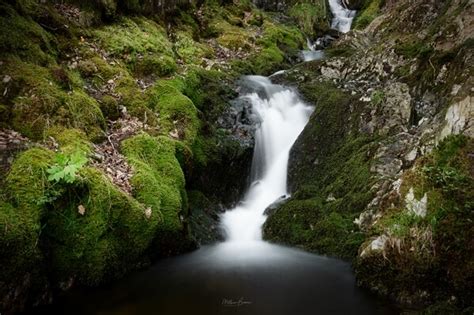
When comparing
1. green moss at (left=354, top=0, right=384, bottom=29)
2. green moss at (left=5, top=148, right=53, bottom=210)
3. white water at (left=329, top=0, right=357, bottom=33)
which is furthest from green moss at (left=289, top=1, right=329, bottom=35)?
green moss at (left=5, top=148, right=53, bottom=210)

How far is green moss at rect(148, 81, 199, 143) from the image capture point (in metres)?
9.09

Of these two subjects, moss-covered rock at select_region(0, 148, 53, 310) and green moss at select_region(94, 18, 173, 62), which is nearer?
moss-covered rock at select_region(0, 148, 53, 310)

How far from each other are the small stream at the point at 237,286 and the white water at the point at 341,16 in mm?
19517

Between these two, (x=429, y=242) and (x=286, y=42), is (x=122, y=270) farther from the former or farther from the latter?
(x=286, y=42)

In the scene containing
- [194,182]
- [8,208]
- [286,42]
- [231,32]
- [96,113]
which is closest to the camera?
[8,208]

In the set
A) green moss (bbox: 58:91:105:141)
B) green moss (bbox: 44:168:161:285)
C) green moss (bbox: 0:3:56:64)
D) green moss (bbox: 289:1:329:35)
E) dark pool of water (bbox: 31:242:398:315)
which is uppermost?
green moss (bbox: 289:1:329:35)

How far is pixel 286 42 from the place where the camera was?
1916 centimetres

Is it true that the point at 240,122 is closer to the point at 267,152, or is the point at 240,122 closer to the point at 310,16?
the point at 267,152

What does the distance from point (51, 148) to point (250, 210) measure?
477 cm

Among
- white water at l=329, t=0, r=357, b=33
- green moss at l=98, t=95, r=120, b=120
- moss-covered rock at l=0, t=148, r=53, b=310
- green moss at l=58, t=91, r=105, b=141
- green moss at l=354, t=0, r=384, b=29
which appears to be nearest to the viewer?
moss-covered rock at l=0, t=148, r=53, b=310

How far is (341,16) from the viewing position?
26594mm

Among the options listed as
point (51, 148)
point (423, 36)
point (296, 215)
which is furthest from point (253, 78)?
point (51, 148)

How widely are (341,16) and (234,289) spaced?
2413 cm

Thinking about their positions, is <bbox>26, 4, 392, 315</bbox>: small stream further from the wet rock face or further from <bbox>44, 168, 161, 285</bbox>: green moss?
the wet rock face
